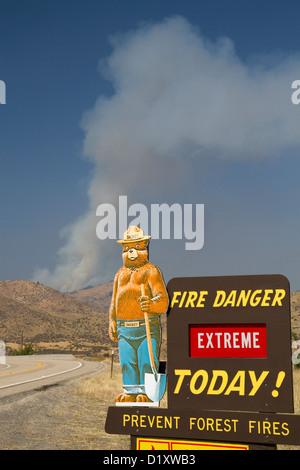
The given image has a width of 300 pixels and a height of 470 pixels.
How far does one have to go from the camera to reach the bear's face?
859 centimetres

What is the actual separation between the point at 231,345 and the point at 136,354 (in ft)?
5.66

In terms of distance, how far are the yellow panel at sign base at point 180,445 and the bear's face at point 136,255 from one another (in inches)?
115

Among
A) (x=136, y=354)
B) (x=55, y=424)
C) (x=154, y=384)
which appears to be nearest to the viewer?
(x=154, y=384)

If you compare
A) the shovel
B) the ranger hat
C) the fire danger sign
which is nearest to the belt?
the fire danger sign

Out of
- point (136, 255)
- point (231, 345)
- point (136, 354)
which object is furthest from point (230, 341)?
point (136, 255)

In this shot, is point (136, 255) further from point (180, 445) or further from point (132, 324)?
point (180, 445)

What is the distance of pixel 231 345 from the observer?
24.8 feet

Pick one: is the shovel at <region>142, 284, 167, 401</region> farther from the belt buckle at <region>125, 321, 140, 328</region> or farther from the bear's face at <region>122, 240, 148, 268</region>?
the bear's face at <region>122, 240, 148, 268</region>

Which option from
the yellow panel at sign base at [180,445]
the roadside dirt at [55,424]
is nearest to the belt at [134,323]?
the yellow panel at sign base at [180,445]

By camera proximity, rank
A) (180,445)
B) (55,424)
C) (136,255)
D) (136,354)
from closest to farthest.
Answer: (180,445)
(136,354)
(136,255)
(55,424)

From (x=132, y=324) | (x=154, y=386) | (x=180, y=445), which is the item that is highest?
(x=132, y=324)

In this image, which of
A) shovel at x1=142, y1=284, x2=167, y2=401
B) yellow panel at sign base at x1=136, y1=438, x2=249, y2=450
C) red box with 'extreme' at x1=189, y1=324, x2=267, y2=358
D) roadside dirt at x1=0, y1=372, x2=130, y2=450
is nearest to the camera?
yellow panel at sign base at x1=136, y1=438, x2=249, y2=450

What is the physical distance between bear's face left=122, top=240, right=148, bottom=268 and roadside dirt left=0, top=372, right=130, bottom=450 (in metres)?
5.48
